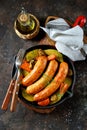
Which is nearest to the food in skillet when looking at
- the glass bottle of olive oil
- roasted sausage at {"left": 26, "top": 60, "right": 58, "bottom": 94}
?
roasted sausage at {"left": 26, "top": 60, "right": 58, "bottom": 94}

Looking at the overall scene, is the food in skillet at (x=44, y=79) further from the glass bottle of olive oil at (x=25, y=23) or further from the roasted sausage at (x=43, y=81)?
the glass bottle of olive oil at (x=25, y=23)

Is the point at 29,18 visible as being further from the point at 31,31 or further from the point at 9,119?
the point at 9,119

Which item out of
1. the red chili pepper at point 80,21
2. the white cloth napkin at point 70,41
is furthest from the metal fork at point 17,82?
the red chili pepper at point 80,21

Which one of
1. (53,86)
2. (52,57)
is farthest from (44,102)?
(52,57)

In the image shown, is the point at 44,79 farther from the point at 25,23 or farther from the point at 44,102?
the point at 25,23

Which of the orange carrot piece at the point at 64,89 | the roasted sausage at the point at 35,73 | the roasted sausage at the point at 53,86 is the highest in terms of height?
the roasted sausage at the point at 35,73

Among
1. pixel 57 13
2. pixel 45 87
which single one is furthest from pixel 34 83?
pixel 57 13

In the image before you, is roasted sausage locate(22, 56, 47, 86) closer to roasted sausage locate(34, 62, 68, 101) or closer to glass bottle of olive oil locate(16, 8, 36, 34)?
roasted sausage locate(34, 62, 68, 101)
